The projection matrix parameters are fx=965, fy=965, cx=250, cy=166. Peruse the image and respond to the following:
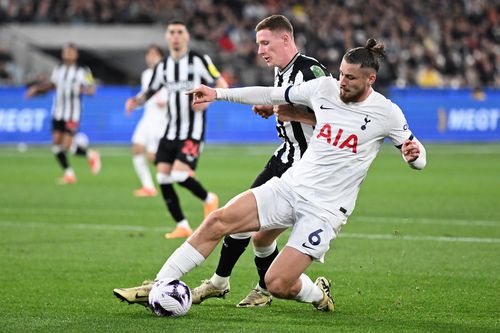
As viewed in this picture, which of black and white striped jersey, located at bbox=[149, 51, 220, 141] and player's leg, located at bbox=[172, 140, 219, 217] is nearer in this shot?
player's leg, located at bbox=[172, 140, 219, 217]

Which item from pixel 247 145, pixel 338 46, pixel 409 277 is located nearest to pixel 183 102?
pixel 409 277

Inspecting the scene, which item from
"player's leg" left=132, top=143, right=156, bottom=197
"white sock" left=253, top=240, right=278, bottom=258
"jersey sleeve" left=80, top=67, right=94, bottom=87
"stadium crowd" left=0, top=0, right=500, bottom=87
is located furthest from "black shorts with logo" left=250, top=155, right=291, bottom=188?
"stadium crowd" left=0, top=0, right=500, bottom=87

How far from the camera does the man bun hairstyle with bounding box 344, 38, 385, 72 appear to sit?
7090 millimetres

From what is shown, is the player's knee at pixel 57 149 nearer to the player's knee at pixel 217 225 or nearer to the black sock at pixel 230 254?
the black sock at pixel 230 254

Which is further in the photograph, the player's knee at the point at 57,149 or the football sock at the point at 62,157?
the player's knee at the point at 57,149

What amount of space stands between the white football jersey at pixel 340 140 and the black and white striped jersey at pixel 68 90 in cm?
1370

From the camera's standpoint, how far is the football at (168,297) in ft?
23.5

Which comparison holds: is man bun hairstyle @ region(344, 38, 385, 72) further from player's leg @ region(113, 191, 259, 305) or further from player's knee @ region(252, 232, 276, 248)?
player's knee @ region(252, 232, 276, 248)

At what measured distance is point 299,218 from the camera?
24.0ft

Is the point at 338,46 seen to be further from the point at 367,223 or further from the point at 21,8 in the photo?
the point at 367,223

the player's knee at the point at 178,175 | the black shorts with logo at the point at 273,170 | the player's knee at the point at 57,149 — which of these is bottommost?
the player's knee at the point at 57,149

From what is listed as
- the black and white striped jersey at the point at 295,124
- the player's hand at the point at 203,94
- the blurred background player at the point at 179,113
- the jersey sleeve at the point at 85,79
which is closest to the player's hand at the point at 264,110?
the black and white striped jersey at the point at 295,124

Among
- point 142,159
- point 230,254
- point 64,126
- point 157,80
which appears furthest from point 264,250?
point 64,126

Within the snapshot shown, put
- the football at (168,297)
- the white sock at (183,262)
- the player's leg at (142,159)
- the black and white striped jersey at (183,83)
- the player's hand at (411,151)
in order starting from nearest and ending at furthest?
the player's hand at (411,151) < the football at (168,297) < the white sock at (183,262) < the black and white striped jersey at (183,83) < the player's leg at (142,159)
